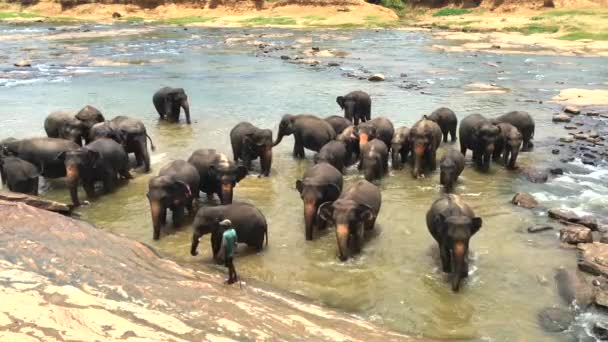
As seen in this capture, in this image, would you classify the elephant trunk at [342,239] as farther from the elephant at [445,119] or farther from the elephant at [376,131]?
the elephant at [445,119]

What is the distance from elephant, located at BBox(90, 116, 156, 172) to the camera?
12938 millimetres

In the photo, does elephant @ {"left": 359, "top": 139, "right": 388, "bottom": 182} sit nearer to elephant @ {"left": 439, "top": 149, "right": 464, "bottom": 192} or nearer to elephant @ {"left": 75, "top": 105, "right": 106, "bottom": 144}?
elephant @ {"left": 439, "top": 149, "right": 464, "bottom": 192}

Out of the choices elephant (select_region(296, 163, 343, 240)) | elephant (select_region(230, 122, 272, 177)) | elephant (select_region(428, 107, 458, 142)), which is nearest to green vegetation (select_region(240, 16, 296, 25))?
elephant (select_region(428, 107, 458, 142))

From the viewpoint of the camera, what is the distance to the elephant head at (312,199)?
9469 mm

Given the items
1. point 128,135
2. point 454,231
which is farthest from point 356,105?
point 454,231

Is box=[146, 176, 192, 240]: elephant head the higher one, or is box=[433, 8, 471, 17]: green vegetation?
box=[433, 8, 471, 17]: green vegetation

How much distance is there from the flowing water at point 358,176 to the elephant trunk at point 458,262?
0.51 feet

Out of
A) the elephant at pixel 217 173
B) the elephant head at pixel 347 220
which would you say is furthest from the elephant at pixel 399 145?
the elephant head at pixel 347 220

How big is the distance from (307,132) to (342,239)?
18.3 feet

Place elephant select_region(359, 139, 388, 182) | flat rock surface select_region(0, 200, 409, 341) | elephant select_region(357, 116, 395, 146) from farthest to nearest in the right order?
elephant select_region(357, 116, 395, 146)
elephant select_region(359, 139, 388, 182)
flat rock surface select_region(0, 200, 409, 341)

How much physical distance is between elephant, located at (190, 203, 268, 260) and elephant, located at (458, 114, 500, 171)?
19.9ft

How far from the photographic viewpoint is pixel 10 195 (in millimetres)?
9570

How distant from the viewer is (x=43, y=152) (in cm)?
1171

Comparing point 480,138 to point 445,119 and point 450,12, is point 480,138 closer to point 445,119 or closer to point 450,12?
point 445,119
